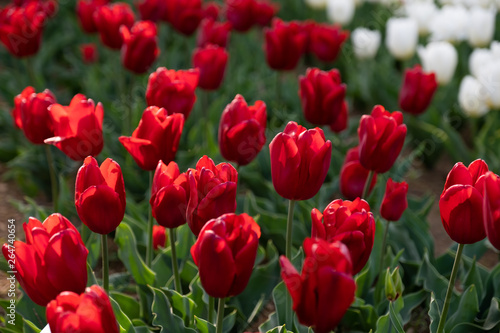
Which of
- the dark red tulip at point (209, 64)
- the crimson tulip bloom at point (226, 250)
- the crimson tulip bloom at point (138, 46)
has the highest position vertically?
the crimson tulip bloom at point (226, 250)

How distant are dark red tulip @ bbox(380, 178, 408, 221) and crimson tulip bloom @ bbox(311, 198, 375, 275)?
43cm

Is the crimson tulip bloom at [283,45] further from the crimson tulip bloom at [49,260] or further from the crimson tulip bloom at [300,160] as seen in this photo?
the crimson tulip bloom at [49,260]

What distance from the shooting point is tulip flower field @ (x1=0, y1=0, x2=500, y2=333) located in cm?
126

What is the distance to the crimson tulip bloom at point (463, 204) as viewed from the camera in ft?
4.49

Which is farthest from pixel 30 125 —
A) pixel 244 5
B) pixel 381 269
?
pixel 244 5

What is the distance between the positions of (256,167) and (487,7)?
10.1ft

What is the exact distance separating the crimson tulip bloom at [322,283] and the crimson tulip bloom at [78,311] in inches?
13.3

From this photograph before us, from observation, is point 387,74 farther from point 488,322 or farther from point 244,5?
point 488,322

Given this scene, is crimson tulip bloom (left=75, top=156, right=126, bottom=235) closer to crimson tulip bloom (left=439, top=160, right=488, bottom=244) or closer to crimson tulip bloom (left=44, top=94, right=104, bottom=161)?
crimson tulip bloom (left=44, top=94, right=104, bottom=161)

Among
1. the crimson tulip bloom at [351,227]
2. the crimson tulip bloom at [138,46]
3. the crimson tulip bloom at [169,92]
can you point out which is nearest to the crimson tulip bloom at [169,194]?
the crimson tulip bloom at [351,227]

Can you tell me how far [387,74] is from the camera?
13.7 feet

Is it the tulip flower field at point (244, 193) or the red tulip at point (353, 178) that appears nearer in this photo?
the tulip flower field at point (244, 193)

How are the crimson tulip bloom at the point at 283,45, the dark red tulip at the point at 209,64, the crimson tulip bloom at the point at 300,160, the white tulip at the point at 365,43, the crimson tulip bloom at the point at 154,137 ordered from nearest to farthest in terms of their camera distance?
1. the crimson tulip bloom at the point at 300,160
2. the crimson tulip bloom at the point at 154,137
3. the dark red tulip at the point at 209,64
4. the crimson tulip bloom at the point at 283,45
5. the white tulip at the point at 365,43

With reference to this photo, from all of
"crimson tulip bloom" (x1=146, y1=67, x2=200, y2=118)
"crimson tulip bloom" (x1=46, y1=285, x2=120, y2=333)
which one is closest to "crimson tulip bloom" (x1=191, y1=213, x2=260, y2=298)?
"crimson tulip bloom" (x1=46, y1=285, x2=120, y2=333)
